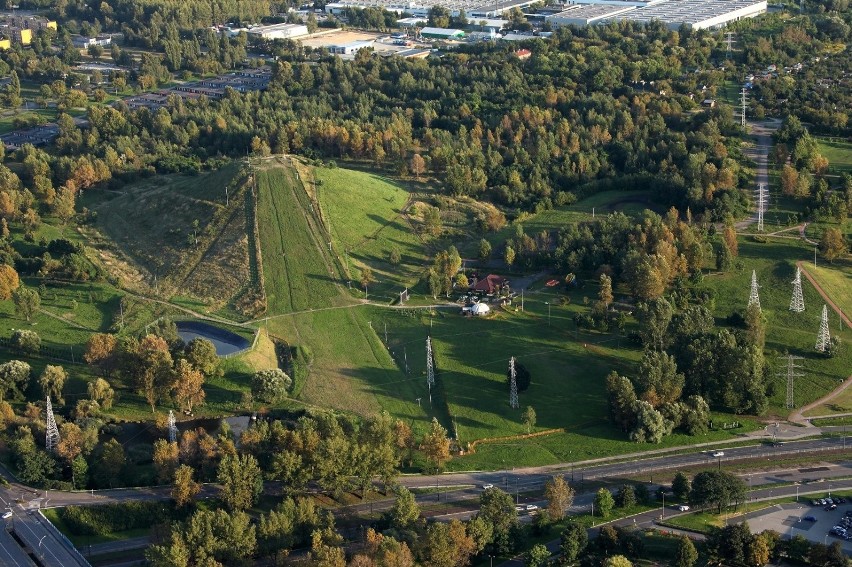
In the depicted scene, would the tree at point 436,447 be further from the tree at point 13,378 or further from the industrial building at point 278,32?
the industrial building at point 278,32

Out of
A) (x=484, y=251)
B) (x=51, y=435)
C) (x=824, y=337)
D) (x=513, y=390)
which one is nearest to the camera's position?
(x=51, y=435)

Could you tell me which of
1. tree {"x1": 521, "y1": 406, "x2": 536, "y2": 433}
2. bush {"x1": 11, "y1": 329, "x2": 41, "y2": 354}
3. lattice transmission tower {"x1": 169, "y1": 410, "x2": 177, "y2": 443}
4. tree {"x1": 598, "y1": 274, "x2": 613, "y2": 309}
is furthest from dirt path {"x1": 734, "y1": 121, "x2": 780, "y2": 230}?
bush {"x1": 11, "y1": 329, "x2": 41, "y2": 354}

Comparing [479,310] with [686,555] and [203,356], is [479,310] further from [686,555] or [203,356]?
[686,555]

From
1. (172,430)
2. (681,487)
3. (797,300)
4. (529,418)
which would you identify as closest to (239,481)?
(172,430)

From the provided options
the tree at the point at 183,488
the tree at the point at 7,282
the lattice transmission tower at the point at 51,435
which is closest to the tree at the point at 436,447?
the tree at the point at 183,488

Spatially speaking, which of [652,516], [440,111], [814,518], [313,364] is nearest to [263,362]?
[313,364]

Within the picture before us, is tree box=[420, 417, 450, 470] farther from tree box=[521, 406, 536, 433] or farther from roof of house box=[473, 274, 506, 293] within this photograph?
roof of house box=[473, 274, 506, 293]

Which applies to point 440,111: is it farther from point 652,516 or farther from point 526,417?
point 652,516
